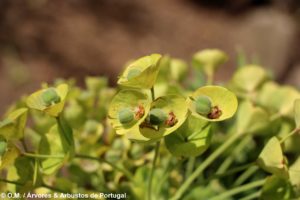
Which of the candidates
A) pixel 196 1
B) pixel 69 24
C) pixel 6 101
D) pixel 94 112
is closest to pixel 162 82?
pixel 94 112

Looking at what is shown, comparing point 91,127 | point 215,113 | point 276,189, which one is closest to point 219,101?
point 215,113

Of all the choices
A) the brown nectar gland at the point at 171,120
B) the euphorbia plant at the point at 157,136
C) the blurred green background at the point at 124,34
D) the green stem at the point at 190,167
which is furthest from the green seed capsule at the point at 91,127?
the blurred green background at the point at 124,34

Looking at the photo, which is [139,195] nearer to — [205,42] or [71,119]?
[71,119]

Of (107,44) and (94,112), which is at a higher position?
(94,112)

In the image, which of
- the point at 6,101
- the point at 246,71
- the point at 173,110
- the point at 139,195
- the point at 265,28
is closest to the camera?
the point at 173,110

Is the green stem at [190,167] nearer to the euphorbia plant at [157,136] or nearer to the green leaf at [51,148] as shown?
the euphorbia plant at [157,136]

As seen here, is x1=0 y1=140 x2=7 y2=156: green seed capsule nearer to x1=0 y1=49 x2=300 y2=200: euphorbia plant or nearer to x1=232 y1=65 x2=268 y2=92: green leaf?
x1=0 y1=49 x2=300 y2=200: euphorbia plant
